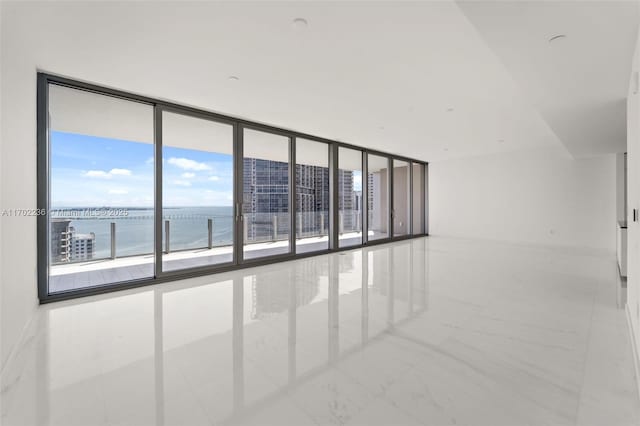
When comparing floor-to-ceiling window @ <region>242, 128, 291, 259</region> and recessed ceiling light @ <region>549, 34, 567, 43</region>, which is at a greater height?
recessed ceiling light @ <region>549, 34, 567, 43</region>

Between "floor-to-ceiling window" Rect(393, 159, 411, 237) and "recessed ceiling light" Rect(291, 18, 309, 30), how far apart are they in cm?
770

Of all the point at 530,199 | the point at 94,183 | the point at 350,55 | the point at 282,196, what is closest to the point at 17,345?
the point at 94,183

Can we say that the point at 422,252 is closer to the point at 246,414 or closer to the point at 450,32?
the point at 450,32

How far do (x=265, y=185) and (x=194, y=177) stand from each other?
4.27ft

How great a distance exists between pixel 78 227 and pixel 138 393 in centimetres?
380

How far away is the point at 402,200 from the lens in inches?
416

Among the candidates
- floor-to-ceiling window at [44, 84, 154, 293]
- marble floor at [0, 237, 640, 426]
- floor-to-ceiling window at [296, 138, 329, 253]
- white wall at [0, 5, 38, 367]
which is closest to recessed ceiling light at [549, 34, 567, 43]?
marble floor at [0, 237, 640, 426]

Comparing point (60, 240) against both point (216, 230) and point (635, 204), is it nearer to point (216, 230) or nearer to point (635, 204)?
point (216, 230)

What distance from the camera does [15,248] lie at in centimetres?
A: 256

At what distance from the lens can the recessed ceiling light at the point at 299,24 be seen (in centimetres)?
247

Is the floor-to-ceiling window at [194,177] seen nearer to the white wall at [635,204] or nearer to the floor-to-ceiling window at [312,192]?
the floor-to-ceiling window at [312,192]

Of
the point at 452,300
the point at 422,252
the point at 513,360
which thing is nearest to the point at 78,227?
the point at 452,300

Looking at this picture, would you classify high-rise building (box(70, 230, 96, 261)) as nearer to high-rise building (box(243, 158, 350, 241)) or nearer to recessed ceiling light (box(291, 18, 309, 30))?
high-rise building (box(243, 158, 350, 241))

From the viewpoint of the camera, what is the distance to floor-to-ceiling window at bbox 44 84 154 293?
396 centimetres
